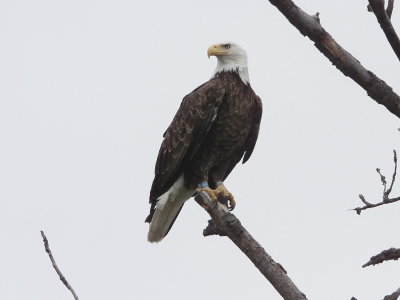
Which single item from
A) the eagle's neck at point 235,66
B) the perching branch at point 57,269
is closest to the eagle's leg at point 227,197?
the eagle's neck at point 235,66

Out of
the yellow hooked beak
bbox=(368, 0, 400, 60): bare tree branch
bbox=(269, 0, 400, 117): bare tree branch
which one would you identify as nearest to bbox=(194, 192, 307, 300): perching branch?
bbox=(269, 0, 400, 117): bare tree branch

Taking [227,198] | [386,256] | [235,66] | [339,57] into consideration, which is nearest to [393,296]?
[386,256]

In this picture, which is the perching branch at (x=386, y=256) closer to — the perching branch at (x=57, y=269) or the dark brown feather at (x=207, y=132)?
the perching branch at (x=57, y=269)

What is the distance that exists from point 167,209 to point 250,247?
3.17m

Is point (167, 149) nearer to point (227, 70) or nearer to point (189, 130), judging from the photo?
point (189, 130)

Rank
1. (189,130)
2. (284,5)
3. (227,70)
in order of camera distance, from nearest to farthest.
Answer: (284,5), (189,130), (227,70)

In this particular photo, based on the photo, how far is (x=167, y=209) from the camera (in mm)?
7320

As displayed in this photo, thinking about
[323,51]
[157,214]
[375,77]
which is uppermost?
[157,214]

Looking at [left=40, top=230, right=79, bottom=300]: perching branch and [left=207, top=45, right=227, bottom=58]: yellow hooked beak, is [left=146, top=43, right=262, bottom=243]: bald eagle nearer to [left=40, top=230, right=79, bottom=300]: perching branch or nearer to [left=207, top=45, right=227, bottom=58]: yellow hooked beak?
[left=207, top=45, right=227, bottom=58]: yellow hooked beak

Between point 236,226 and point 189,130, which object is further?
point 189,130

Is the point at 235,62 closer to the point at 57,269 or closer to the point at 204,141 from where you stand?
the point at 204,141

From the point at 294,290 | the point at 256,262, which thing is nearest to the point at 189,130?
the point at 256,262

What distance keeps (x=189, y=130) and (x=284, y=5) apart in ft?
13.3

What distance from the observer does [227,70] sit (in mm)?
7371
